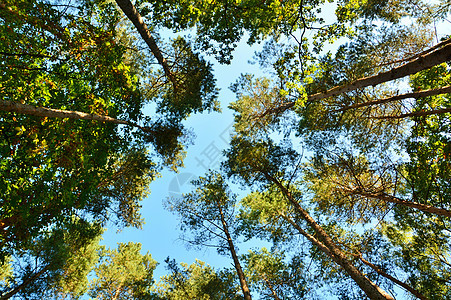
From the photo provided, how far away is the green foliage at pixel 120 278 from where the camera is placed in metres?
13.0

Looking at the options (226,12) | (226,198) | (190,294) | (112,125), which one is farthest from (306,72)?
(190,294)

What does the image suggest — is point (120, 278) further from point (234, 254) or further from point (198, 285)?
point (234, 254)

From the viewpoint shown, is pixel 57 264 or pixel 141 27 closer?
pixel 141 27

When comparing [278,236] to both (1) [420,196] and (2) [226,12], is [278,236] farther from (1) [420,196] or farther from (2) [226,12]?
(2) [226,12]

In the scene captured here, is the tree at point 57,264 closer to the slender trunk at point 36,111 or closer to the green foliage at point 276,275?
the slender trunk at point 36,111

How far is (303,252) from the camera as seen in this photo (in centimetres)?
1051

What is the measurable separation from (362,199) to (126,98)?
35.7ft

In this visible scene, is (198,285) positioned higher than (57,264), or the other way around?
(57,264)

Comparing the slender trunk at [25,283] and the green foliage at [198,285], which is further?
the green foliage at [198,285]

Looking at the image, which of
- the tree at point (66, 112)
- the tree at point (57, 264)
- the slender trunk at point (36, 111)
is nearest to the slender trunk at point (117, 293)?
A: the tree at point (57, 264)

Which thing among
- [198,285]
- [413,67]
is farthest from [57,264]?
[413,67]

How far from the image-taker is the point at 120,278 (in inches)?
518

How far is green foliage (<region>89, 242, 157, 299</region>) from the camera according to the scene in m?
13.0

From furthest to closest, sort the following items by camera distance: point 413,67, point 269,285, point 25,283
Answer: point 269,285
point 25,283
point 413,67
